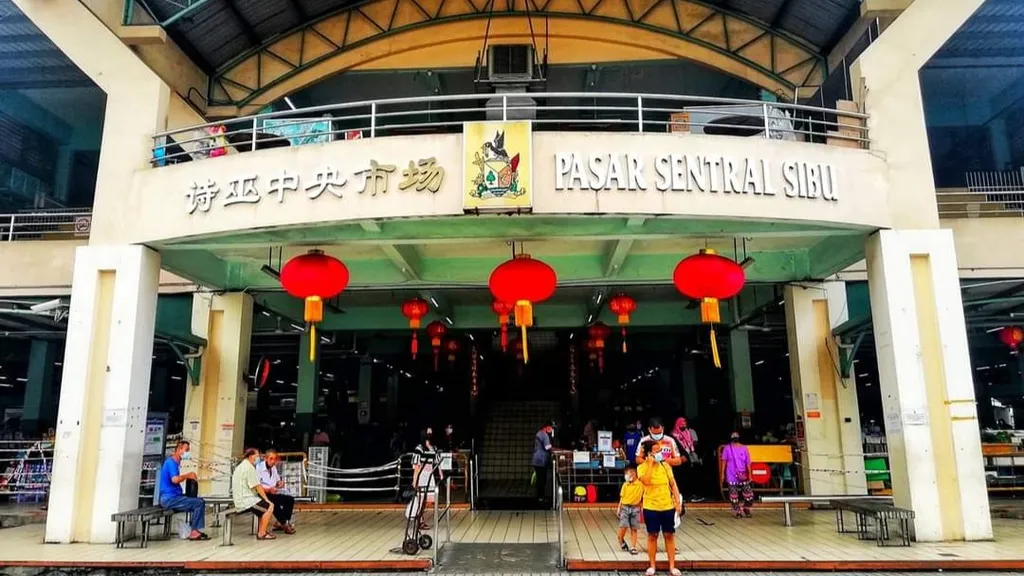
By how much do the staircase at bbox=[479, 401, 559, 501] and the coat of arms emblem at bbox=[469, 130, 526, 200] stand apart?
28.9 feet

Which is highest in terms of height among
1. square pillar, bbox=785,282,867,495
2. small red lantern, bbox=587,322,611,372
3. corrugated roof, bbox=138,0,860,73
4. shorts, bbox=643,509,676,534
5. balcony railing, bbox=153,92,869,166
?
corrugated roof, bbox=138,0,860,73

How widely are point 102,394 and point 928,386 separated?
1091 centimetres

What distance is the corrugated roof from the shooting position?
1266 cm

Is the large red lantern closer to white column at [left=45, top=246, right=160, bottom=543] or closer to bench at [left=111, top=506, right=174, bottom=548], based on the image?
white column at [left=45, top=246, right=160, bottom=543]

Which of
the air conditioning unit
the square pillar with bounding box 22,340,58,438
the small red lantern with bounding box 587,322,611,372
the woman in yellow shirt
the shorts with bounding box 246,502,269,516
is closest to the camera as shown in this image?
the woman in yellow shirt

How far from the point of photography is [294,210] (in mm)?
8992

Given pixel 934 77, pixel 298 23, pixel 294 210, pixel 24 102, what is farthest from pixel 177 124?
pixel 934 77

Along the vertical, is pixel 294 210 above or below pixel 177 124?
below

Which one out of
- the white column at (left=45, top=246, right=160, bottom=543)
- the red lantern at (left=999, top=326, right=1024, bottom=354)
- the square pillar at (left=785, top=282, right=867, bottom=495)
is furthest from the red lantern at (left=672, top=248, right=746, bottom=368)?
the red lantern at (left=999, top=326, right=1024, bottom=354)

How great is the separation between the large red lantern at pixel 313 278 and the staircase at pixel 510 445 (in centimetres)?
794

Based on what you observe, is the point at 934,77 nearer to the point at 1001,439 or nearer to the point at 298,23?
the point at 1001,439

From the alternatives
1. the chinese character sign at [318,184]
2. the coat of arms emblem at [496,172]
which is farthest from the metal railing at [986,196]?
the chinese character sign at [318,184]

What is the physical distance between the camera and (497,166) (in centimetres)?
860

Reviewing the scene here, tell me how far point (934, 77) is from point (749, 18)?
16.1 ft
